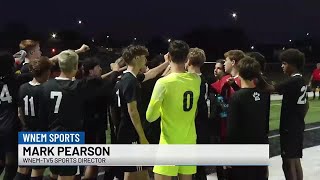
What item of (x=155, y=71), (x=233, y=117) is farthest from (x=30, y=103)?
(x=233, y=117)

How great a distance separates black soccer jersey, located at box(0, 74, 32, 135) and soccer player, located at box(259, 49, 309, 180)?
11.0 ft

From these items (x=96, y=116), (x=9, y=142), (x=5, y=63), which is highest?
(x=5, y=63)

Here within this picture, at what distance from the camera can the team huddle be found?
4414mm

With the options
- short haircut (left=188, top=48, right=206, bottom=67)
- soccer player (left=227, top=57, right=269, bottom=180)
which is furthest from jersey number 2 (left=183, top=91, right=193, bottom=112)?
short haircut (left=188, top=48, right=206, bottom=67)

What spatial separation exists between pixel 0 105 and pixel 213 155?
10.1 ft

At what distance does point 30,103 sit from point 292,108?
10.6 ft

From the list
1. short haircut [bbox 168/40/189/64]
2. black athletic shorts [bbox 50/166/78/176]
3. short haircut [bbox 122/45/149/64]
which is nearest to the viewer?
short haircut [bbox 168/40/189/64]

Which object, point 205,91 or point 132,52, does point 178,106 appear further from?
point 132,52

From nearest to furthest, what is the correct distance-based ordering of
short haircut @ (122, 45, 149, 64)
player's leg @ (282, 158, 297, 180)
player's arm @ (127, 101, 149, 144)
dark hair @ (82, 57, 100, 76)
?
player's arm @ (127, 101, 149, 144) < short haircut @ (122, 45, 149, 64) < player's leg @ (282, 158, 297, 180) < dark hair @ (82, 57, 100, 76)

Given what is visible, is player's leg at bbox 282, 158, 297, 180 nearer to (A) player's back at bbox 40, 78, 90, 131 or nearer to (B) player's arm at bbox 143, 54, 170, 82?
(B) player's arm at bbox 143, 54, 170, 82

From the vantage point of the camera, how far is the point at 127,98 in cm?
500

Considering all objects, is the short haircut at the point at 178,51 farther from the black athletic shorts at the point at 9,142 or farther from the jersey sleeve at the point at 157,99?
the black athletic shorts at the point at 9,142

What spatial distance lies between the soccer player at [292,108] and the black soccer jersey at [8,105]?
334cm

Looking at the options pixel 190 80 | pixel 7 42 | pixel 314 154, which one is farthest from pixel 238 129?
pixel 7 42
